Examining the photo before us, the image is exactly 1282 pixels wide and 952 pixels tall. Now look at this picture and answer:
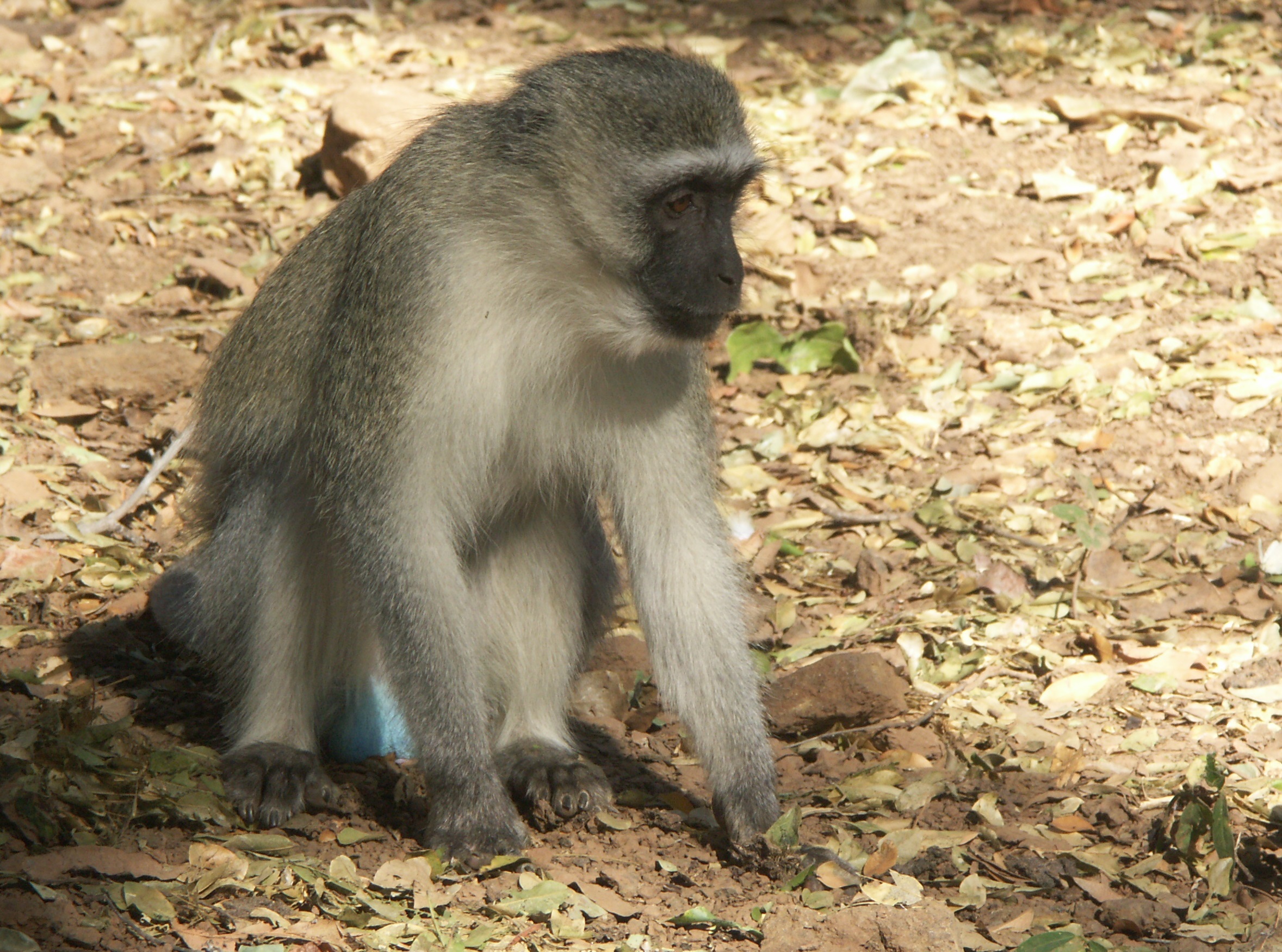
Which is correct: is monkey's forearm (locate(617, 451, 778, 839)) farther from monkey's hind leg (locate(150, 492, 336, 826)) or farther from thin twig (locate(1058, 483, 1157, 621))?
thin twig (locate(1058, 483, 1157, 621))

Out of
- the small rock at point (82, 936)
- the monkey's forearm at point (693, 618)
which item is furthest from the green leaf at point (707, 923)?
the small rock at point (82, 936)

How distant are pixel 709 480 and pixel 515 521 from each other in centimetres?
69

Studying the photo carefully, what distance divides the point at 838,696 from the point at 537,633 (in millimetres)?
1064

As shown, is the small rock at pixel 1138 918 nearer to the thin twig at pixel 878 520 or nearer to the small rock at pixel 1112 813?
the small rock at pixel 1112 813

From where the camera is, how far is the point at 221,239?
312 inches

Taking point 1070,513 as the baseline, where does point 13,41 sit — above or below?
above

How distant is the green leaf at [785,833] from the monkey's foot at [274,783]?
139 centimetres

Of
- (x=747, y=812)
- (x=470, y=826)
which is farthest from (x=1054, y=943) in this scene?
(x=470, y=826)

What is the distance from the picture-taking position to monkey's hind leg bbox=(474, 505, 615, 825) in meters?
4.66

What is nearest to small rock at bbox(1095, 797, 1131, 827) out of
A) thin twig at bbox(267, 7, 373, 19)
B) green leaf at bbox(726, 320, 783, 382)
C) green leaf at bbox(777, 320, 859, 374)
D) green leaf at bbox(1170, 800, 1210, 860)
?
green leaf at bbox(1170, 800, 1210, 860)

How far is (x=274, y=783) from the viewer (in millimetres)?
4332

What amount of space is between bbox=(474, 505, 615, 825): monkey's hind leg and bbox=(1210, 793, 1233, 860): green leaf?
184 cm

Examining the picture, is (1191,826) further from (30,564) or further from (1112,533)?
(30,564)

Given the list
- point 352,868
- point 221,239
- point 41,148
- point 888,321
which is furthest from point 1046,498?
point 41,148
